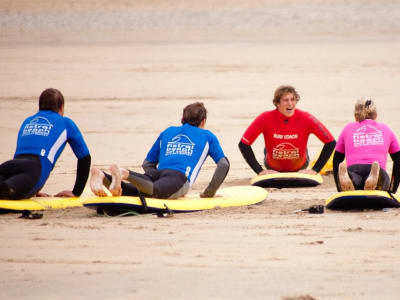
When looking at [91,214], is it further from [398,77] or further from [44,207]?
[398,77]

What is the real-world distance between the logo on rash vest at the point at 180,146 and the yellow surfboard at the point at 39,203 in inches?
41.0

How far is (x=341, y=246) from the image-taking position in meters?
6.58

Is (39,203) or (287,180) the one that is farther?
(287,180)

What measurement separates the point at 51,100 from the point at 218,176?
73.1 inches

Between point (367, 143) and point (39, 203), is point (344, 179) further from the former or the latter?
point (39, 203)

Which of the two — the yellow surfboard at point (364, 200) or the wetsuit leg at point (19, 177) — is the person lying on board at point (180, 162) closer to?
the wetsuit leg at point (19, 177)

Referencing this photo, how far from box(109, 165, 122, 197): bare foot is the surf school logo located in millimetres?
1083

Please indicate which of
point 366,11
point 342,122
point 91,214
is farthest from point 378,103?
point 366,11

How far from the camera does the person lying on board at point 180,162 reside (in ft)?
26.8

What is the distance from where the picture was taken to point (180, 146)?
8.52 metres

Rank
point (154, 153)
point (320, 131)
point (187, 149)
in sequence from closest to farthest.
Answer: point (187, 149) → point (154, 153) → point (320, 131)

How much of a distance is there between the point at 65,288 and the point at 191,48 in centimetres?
1931

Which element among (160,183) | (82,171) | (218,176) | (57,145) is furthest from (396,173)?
(57,145)

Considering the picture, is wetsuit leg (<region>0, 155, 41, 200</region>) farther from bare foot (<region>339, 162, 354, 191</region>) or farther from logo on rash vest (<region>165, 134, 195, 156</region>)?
bare foot (<region>339, 162, 354, 191</region>)
